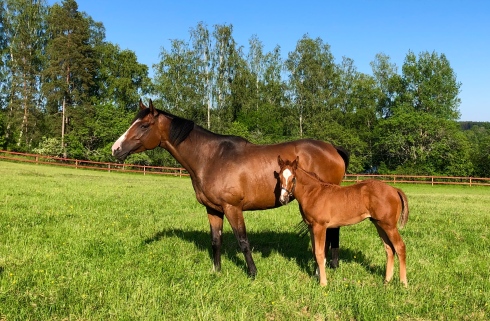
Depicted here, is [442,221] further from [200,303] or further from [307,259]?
[200,303]

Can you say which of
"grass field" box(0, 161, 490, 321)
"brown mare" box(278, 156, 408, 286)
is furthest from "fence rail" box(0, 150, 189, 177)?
"brown mare" box(278, 156, 408, 286)

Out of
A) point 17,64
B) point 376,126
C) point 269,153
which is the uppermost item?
point 17,64

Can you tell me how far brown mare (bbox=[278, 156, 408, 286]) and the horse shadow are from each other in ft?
2.96

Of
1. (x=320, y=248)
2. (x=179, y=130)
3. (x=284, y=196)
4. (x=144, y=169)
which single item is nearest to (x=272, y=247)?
(x=320, y=248)

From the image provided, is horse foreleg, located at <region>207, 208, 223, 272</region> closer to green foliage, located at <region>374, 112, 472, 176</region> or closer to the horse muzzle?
the horse muzzle

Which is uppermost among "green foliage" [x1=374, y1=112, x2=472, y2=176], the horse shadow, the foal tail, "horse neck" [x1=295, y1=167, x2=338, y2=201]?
"green foliage" [x1=374, y1=112, x2=472, y2=176]

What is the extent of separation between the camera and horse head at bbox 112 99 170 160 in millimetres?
5738

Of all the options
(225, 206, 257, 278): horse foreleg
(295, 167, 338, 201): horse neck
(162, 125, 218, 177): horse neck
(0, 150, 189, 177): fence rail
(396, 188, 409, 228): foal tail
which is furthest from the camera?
(0, 150, 189, 177): fence rail

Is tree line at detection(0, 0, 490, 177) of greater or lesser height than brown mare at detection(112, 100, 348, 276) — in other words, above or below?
above

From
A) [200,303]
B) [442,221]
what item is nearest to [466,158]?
[442,221]

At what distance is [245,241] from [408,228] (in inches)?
243

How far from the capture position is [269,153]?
5926mm

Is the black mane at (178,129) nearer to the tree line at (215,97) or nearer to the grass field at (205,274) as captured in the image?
the grass field at (205,274)

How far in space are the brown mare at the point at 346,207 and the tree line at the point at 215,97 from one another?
3926 centimetres
